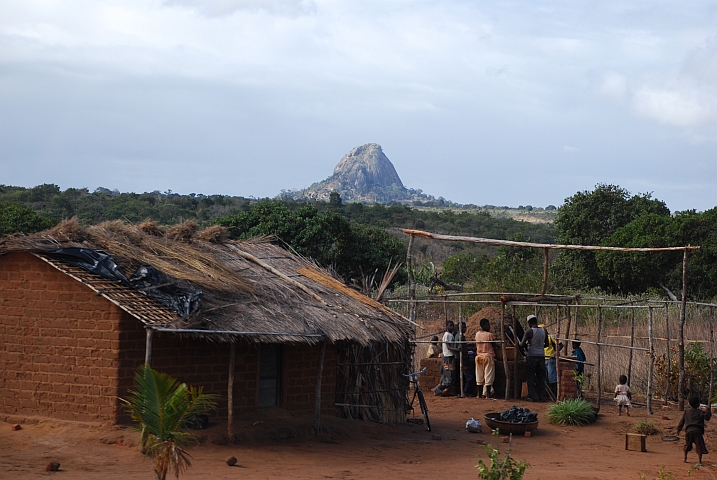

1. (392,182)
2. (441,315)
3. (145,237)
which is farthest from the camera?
(392,182)

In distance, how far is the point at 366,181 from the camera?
12694 cm

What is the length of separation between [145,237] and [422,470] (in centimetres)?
566

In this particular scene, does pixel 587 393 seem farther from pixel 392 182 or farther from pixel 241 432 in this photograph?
pixel 392 182

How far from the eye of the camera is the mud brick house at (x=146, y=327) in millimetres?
11445

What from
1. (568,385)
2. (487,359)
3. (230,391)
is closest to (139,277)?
(230,391)

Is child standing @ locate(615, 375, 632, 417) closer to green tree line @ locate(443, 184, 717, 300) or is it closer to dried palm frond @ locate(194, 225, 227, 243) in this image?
dried palm frond @ locate(194, 225, 227, 243)

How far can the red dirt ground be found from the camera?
10438 mm

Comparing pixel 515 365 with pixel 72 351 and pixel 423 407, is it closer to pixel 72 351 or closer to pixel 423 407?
pixel 423 407

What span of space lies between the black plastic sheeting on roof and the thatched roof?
88mm

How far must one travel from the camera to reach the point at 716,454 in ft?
43.5

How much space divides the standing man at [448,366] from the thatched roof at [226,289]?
3.64m

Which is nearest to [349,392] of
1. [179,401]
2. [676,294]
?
[179,401]

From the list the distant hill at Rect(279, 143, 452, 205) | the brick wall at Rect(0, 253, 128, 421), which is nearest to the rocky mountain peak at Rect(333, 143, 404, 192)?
the distant hill at Rect(279, 143, 452, 205)

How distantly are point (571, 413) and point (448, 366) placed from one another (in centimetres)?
359
